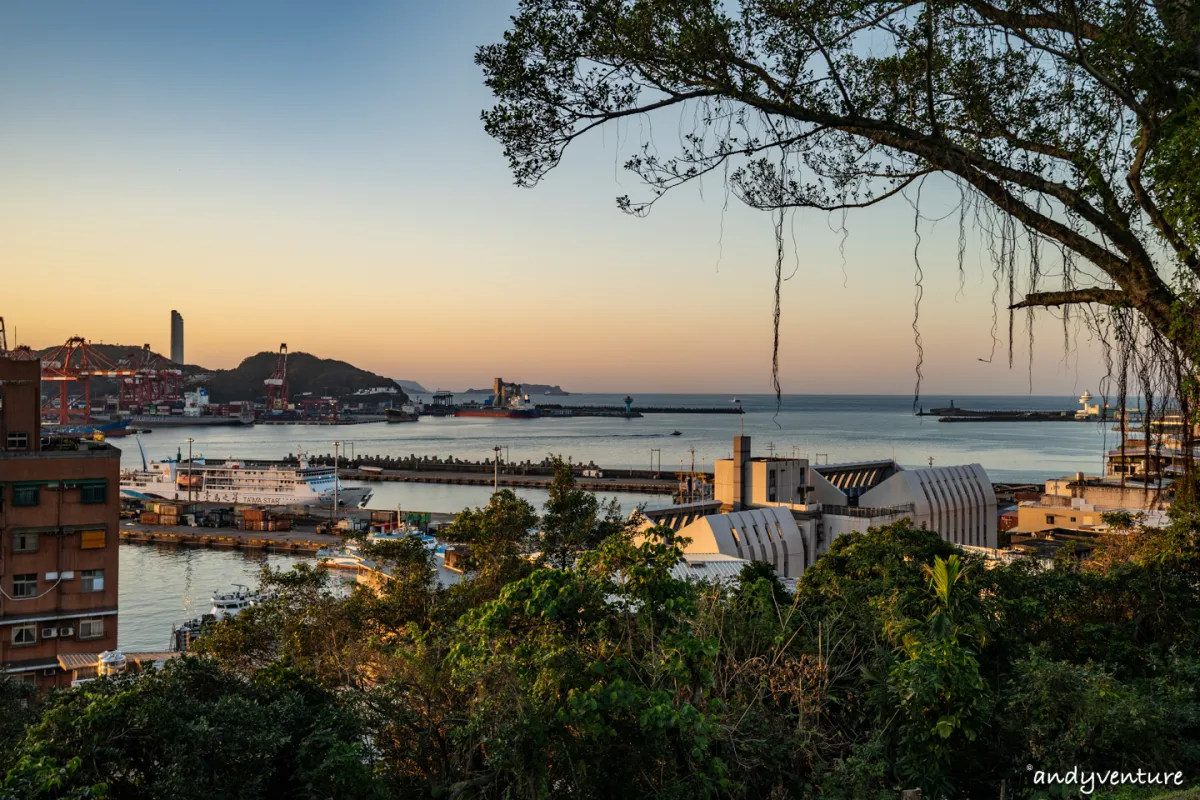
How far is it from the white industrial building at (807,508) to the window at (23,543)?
34.0 feet

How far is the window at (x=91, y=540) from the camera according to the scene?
555 inches

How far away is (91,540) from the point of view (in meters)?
14.2

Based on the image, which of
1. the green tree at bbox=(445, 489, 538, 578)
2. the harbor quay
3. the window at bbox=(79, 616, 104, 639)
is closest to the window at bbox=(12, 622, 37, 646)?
the window at bbox=(79, 616, 104, 639)

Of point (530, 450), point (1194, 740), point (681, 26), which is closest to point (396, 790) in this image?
point (681, 26)

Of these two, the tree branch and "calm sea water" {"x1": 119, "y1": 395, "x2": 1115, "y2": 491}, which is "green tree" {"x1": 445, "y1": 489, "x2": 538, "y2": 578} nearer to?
the tree branch

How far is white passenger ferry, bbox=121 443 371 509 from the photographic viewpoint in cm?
4831

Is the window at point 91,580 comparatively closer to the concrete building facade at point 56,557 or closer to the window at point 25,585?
the concrete building facade at point 56,557

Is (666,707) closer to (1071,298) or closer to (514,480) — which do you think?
(1071,298)

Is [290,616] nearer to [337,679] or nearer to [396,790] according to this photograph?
[337,679]

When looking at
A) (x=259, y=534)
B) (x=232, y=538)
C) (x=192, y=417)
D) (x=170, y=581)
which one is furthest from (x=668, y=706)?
(x=192, y=417)

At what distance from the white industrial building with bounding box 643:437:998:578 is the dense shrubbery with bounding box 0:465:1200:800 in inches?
400

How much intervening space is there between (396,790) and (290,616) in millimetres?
5579

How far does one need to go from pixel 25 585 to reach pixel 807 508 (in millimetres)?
16078

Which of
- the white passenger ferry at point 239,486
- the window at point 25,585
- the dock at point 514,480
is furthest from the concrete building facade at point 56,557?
the white passenger ferry at point 239,486
